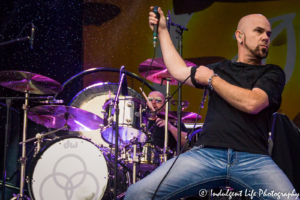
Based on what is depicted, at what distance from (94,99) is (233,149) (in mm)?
3995

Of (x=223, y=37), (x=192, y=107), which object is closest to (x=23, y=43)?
(x=192, y=107)

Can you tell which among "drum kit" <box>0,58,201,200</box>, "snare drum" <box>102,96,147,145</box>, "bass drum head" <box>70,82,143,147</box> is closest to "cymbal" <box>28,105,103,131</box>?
"drum kit" <box>0,58,201,200</box>

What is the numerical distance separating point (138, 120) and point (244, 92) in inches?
85.2

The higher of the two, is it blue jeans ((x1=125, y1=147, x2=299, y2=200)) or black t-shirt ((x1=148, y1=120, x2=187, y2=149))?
blue jeans ((x1=125, y1=147, x2=299, y2=200))

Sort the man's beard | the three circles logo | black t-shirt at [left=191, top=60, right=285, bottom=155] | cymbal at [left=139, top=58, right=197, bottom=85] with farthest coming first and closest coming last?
cymbal at [left=139, top=58, right=197, bottom=85] → the three circles logo → the man's beard → black t-shirt at [left=191, top=60, right=285, bottom=155]

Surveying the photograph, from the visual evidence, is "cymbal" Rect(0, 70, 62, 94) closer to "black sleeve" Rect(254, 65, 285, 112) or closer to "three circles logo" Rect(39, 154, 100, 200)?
"three circles logo" Rect(39, 154, 100, 200)

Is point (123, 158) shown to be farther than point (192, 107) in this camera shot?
No

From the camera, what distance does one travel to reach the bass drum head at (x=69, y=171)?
3.41m

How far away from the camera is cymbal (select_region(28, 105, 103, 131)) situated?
141 inches

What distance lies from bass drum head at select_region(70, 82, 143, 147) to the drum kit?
1.22m

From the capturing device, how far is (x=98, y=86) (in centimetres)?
541

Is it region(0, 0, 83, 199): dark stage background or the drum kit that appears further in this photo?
region(0, 0, 83, 199): dark stage background

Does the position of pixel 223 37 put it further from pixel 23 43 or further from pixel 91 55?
pixel 23 43

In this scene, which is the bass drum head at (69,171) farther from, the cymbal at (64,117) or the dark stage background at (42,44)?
the dark stage background at (42,44)
